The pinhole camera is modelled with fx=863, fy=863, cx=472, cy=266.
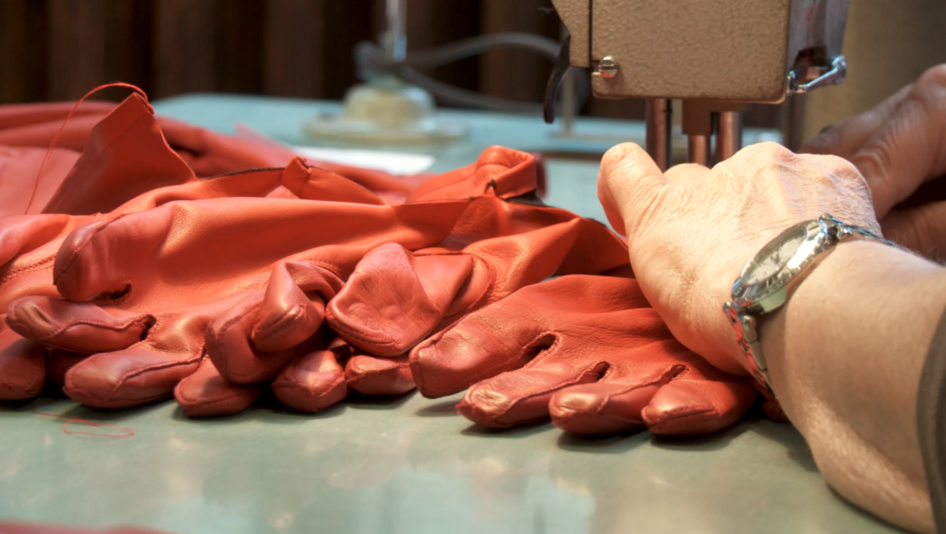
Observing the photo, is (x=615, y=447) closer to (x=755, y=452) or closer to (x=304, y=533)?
(x=755, y=452)

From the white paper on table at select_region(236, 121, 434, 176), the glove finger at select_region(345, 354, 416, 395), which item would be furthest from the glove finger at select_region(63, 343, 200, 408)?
the white paper on table at select_region(236, 121, 434, 176)

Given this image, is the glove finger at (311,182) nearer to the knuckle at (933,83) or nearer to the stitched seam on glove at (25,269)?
the stitched seam on glove at (25,269)

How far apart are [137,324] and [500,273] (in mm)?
257

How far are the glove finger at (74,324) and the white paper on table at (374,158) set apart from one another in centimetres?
75

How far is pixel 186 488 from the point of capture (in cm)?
44

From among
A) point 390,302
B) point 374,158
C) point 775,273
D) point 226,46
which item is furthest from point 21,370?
point 226,46

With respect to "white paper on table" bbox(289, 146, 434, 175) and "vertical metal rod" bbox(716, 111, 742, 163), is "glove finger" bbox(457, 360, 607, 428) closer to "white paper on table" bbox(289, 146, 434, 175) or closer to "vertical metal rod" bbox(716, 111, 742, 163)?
"vertical metal rod" bbox(716, 111, 742, 163)

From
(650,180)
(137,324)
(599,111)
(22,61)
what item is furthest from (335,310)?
(22,61)

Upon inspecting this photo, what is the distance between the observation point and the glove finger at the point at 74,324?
0.50m

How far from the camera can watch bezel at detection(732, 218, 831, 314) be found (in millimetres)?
452

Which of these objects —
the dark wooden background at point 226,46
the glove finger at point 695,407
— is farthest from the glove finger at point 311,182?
the dark wooden background at point 226,46

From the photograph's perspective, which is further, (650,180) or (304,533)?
(650,180)

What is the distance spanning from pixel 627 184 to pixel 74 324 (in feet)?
1.23

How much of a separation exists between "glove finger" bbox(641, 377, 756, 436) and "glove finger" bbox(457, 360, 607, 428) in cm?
6
